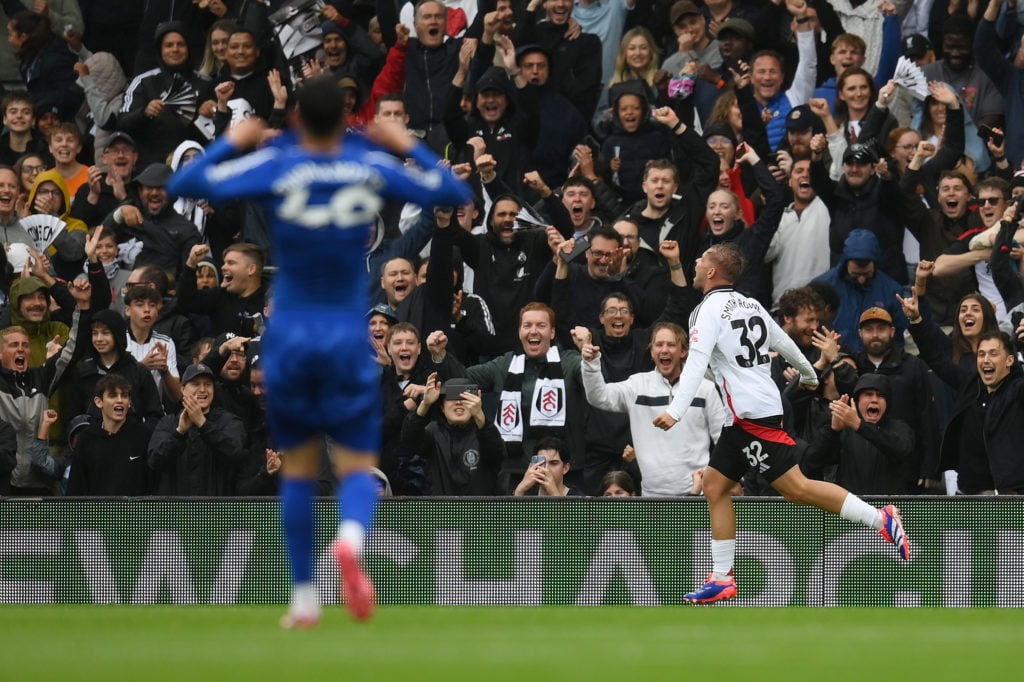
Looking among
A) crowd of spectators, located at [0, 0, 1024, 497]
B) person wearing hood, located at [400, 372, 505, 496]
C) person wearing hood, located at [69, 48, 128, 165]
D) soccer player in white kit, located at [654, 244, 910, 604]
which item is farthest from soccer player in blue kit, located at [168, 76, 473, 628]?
person wearing hood, located at [69, 48, 128, 165]

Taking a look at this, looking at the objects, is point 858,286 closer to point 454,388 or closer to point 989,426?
point 989,426

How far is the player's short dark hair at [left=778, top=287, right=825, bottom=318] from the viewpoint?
500 inches

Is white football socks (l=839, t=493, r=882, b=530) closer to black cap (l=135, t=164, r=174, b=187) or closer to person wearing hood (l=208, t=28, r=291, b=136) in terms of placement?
black cap (l=135, t=164, r=174, b=187)

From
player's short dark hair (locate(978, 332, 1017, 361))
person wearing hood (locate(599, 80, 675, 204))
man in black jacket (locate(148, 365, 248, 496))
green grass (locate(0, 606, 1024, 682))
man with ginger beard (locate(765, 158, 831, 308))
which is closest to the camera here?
green grass (locate(0, 606, 1024, 682))

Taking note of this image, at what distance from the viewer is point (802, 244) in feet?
45.5

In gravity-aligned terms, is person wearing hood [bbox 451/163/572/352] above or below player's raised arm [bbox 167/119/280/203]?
above

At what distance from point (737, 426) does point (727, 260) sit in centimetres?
103

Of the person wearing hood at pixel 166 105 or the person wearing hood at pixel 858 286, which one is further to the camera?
the person wearing hood at pixel 166 105

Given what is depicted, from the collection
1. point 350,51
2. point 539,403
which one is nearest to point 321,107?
point 539,403

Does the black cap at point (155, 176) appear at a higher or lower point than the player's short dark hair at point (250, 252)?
higher

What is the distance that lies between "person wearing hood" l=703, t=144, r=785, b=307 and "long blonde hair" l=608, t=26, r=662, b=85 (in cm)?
217

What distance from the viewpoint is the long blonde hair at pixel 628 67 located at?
51.4 ft

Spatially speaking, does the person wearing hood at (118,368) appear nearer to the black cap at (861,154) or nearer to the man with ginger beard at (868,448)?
the man with ginger beard at (868,448)

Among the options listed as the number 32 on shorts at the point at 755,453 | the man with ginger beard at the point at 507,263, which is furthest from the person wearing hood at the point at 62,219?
the number 32 on shorts at the point at 755,453
